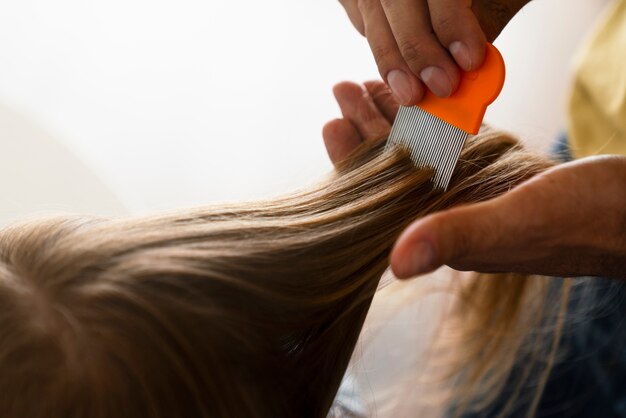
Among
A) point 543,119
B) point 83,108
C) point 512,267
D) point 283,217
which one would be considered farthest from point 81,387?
point 543,119

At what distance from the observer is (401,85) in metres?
Result: 0.93

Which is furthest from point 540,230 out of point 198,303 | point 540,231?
point 198,303

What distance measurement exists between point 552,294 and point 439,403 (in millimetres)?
290

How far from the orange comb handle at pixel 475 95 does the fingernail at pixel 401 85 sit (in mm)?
45

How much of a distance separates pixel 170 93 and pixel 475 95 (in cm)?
99

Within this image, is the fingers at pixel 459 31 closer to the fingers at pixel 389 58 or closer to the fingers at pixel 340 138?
the fingers at pixel 389 58

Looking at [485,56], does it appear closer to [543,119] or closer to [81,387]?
[81,387]

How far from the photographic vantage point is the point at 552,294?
1231 millimetres

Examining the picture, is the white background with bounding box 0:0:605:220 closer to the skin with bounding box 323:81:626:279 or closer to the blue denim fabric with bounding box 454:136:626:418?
the blue denim fabric with bounding box 454:136:626:418

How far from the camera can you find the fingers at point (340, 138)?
1249 mm

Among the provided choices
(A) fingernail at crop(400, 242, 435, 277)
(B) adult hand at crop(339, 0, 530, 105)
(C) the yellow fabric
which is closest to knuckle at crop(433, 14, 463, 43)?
(B) adult hand at crop(339, 0, 530, 105)

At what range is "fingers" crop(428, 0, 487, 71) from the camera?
2.78 ft

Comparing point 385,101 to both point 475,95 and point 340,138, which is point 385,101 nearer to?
point 340,138

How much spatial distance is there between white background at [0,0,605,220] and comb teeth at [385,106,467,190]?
44 centimetres
